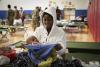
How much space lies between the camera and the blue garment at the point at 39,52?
228 cm

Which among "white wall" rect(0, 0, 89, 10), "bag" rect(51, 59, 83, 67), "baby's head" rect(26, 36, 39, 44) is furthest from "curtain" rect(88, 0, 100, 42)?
"white wall" rect(0, 0, 89, 10)

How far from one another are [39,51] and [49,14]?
65 centimetres

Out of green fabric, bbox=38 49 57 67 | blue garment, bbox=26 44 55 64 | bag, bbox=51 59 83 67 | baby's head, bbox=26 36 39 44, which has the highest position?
baby's head, bbox=26 36 39 44

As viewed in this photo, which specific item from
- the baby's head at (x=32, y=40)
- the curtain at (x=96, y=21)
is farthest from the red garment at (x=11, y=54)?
the curtain at (x=96, y=21)

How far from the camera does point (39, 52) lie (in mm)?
2312

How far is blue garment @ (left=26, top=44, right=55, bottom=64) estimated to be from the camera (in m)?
2.28

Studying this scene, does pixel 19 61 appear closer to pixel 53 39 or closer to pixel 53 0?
pixel 53 39

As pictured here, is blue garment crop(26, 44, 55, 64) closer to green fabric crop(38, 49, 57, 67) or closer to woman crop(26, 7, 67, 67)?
green fabric crop(38, 49, 57, 67)

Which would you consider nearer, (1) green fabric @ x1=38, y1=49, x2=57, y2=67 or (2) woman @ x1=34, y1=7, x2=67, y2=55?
(1) green fabric @ x1=38, y1=49, x2=57, y2=67

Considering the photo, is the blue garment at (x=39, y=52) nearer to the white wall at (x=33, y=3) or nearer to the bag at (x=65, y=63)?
the bag at (x=65, y=63)

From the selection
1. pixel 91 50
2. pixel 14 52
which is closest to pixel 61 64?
A: pixel 14 52

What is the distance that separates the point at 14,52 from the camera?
249 centimetres

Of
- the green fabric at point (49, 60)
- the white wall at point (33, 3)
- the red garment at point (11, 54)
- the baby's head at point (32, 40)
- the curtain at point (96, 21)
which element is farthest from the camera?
the white wall at point (33, 3)

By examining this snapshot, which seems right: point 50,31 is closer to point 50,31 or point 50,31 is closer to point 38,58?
point 50,31
